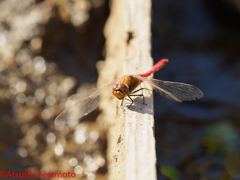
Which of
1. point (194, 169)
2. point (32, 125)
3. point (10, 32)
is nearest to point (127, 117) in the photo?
point (194, 169)

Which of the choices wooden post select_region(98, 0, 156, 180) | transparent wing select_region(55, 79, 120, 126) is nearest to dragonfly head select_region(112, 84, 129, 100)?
wooden post select_region(98, 0, 156, 180)

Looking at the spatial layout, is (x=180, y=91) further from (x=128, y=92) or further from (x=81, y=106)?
(x=81, y=106)

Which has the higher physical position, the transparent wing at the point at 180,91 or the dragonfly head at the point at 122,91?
the transparent wing at the point at 180,91

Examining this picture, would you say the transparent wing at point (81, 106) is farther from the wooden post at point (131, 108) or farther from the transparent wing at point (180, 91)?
the transparent wing at point (180, 91)

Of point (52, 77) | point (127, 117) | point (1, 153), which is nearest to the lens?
point (127, 117)

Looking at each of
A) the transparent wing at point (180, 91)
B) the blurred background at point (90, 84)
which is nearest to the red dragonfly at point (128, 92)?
the transparent wing at point (180, 91)

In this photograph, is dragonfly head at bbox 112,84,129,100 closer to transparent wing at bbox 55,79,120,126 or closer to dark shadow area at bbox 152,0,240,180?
transparent wing at bbox 55,79,120,126

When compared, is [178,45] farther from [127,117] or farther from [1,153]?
[1,153]
